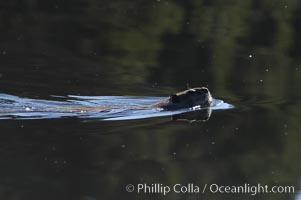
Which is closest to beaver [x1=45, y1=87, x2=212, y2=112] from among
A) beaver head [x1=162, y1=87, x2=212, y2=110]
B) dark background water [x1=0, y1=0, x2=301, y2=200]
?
beaver head [x1=162, y1=87, x2=212, y2=110]

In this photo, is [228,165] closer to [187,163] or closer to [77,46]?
[187,163]

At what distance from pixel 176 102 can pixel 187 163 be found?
2889 millimetres

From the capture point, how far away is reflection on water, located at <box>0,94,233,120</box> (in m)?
12.4

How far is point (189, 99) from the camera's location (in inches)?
513

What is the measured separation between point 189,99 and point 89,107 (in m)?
1.48

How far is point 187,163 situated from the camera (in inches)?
398

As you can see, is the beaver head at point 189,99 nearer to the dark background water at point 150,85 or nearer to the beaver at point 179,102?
the beaver at point 179,102

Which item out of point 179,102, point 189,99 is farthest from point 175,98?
point 189,99

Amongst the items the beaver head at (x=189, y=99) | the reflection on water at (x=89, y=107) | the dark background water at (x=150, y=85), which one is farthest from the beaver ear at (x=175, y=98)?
the dark background water at (x=150, y=85)

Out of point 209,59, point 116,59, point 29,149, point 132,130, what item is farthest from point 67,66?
point 29,149

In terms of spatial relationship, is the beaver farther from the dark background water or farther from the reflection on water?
the dark background water

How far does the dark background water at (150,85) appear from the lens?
9.60 m

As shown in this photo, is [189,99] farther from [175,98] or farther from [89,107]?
[89,107]

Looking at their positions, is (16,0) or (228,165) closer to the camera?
(228,165)
